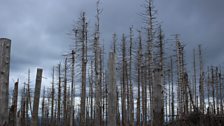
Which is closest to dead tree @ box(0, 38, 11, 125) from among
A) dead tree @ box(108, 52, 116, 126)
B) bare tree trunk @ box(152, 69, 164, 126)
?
dead tree @ box(108, 52, 116, 126)

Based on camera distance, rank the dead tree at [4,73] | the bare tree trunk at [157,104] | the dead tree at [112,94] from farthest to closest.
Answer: the dead tree at [4,73] < the dead tree at [112,94] < the bare tree trunk at [157,104]

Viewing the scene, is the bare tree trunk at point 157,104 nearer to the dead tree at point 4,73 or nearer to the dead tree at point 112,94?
the dead tree at point 112,94

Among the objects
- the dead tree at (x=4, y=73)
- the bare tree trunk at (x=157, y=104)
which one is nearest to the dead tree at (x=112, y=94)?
the bare tree trunk at (x=157, y=104)

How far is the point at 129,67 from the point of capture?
88.9 ft

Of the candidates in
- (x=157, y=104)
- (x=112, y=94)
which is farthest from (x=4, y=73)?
(x=157, y=104)

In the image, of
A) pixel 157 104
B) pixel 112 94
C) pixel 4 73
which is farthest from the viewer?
pixel 4 73

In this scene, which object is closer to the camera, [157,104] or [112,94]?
[157,104]

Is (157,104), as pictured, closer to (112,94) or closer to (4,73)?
(112,94)

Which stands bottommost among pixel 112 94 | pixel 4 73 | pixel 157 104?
pixel 157 104

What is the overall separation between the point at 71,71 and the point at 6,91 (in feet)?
60.0

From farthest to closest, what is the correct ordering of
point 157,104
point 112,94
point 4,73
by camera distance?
point 4,73, point 112,94, point 157,104

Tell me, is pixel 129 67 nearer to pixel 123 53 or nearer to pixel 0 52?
pixel 123 53

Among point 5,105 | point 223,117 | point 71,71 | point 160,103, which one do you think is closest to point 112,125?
point 160,103

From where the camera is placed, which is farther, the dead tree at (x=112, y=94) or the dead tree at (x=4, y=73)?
the dead tree at (x=4, y=73)
